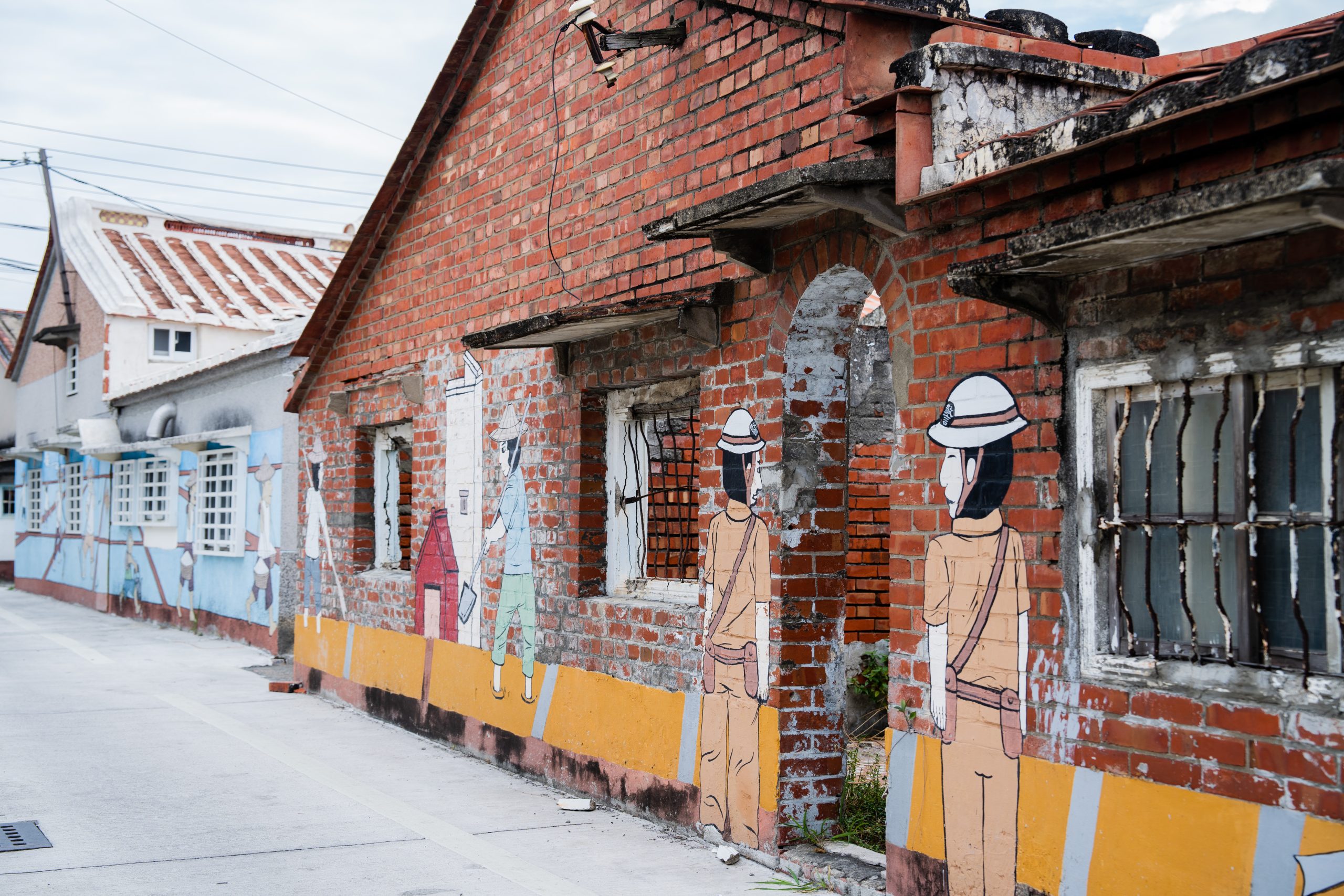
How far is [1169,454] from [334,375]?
8941 mm

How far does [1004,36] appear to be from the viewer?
4.97m

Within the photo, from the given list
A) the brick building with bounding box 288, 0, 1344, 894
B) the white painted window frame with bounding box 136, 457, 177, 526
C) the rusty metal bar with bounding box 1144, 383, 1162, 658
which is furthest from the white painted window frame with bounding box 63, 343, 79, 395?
the rusty metal bar with bounding box 1144, 383, 1162, 658

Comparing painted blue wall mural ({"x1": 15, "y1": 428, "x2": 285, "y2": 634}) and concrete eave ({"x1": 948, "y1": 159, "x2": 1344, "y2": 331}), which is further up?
concrete eave ({"x1": 948, "y1": 159, "x2": 1344, "y2": 331})

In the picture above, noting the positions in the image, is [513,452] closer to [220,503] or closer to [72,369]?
[220,503]

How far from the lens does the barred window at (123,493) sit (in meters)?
21.2

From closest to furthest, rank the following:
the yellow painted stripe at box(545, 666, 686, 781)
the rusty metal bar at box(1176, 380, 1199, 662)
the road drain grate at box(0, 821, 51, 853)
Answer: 1. the rusty metal bar at box(1176, 380, 1199, 662)
2. the road drain grate at box(0, 821, 51, 853)
3. the yellow painted stripe at box(545, 666, 686, 781)

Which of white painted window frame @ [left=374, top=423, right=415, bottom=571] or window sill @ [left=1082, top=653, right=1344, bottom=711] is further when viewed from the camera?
white painted window frame @ [left=374, top=423, right=415, bottom=571]

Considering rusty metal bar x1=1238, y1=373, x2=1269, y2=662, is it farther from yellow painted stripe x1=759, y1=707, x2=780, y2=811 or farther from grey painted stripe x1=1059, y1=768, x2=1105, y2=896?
yellow painted stripe x1=759, y1=707, x2=780, y2=811

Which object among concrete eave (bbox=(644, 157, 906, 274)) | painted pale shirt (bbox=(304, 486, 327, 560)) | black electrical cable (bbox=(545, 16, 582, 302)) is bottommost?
painted pale shirt (bbox=(304, 486, 327, 560))

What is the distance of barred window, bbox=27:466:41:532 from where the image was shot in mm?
27109

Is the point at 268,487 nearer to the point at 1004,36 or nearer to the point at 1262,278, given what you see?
the point at 1004,36

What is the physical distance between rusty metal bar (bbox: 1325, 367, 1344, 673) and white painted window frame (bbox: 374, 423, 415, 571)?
8.48 m

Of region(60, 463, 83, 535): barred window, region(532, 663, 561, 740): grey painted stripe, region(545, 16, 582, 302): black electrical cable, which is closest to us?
region(532, 663, 561, 740): grey painted stripe

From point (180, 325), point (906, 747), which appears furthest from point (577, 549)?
point (180, 325)
